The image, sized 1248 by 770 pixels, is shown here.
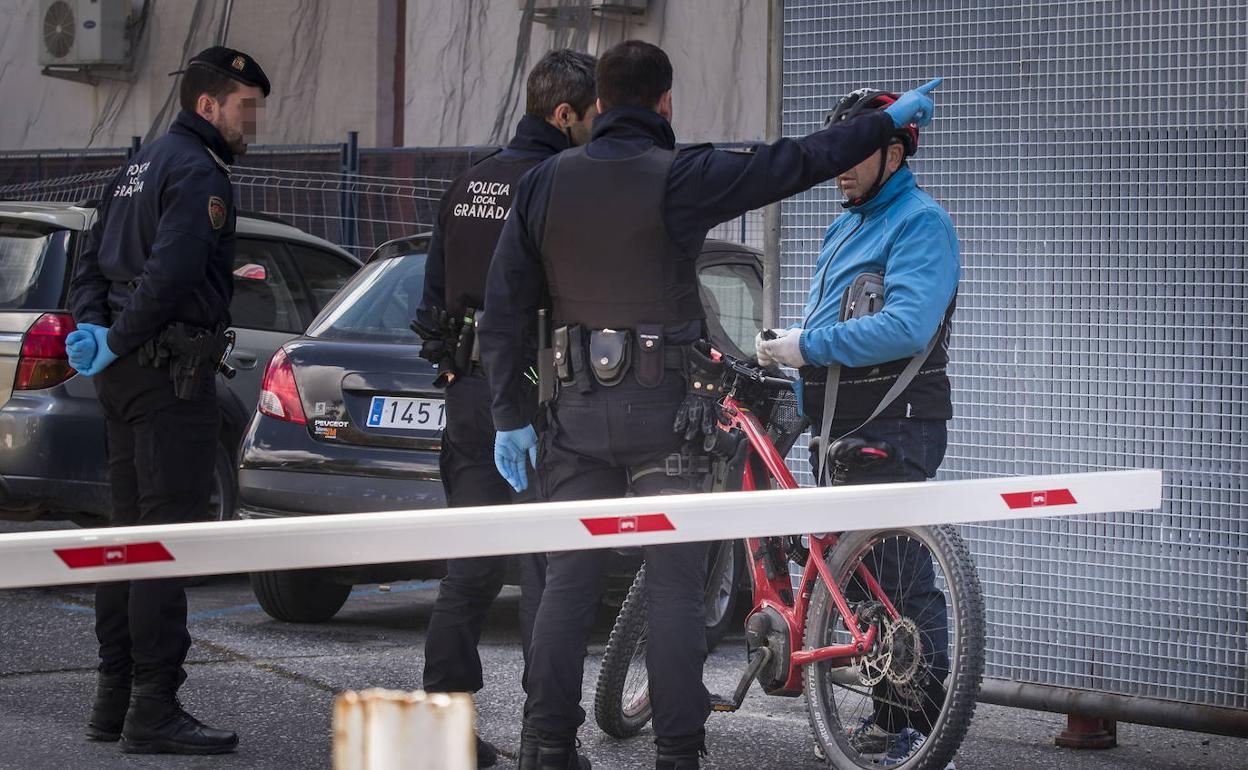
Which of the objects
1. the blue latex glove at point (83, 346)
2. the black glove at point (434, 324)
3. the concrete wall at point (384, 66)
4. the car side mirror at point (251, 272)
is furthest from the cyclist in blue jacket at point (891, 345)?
the concrete wall at point (384, 66)

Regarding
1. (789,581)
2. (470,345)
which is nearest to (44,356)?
(470,345)

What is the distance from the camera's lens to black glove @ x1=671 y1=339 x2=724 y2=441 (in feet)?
13.3

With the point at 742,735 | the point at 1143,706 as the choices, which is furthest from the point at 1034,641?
the point at 742,735

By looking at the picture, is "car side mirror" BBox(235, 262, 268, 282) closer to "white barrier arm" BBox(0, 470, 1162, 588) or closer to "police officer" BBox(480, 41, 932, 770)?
"police officer" BBox(480, 41, 932, 770)

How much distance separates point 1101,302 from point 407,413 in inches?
97.4

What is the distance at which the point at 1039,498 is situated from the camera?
11.7 feet

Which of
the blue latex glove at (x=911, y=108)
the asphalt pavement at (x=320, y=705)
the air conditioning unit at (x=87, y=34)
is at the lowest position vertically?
the asphalt pavement at (x=320, y=705)

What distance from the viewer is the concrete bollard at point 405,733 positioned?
1.62 m

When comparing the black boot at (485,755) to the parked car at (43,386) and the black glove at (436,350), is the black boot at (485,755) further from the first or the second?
the parked car at (43,386)

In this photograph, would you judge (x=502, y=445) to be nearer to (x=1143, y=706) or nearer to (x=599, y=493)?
(x=599, y=493)

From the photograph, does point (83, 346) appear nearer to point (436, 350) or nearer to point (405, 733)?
point (436, 350)

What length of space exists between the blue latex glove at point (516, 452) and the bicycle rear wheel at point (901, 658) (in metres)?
0.78

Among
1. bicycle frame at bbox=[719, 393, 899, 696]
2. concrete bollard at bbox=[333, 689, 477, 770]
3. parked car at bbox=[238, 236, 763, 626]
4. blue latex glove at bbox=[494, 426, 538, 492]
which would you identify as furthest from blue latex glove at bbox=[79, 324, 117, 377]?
concrete bollard at bbox=[333, 689, 477, 770]

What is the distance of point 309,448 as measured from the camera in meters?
6.38
